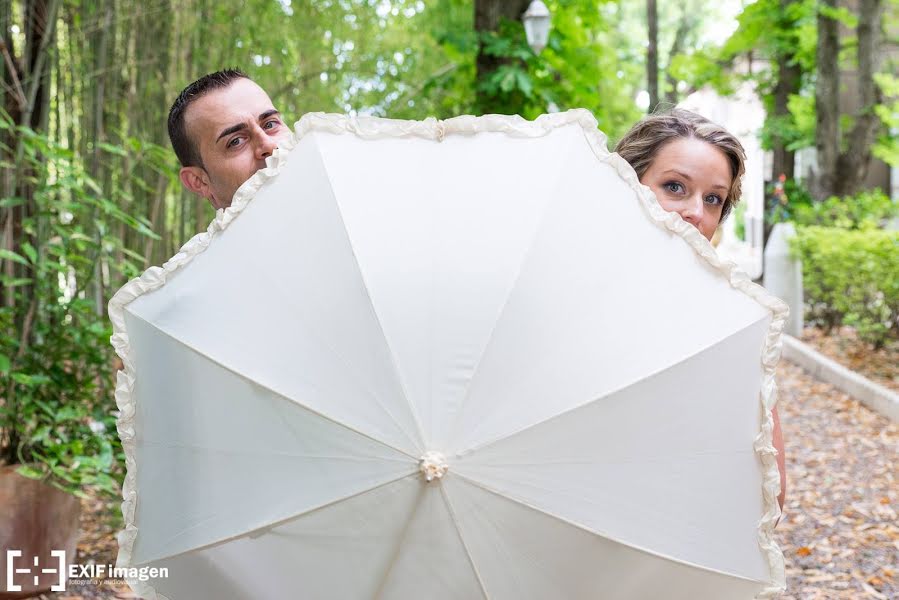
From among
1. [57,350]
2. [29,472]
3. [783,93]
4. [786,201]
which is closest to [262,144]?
[29,472]

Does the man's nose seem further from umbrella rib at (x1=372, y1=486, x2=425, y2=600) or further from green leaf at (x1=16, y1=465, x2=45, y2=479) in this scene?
green leaf at (x1=16, y1=465, x2=45, y2=479)

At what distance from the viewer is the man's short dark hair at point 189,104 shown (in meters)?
2.77

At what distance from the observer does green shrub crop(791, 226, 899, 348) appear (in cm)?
886

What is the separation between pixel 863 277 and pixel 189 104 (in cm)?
783

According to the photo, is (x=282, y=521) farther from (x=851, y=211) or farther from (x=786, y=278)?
(x=851, y=211)

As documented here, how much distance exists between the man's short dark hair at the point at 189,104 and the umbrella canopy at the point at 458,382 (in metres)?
1.09

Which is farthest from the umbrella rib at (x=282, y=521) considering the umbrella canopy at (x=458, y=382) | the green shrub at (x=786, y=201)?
the green shrub at (x=786, y=201)

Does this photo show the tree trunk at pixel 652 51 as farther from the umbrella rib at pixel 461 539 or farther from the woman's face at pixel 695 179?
the umbrella rib at pixel 461 539

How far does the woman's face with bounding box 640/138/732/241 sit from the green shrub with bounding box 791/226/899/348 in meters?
6.78

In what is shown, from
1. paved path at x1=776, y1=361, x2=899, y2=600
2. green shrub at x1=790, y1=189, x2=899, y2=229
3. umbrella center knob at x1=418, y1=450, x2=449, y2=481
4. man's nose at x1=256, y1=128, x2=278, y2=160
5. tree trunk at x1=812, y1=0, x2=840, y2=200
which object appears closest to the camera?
umbrella center knob at x1=418, y1=450, x2=449, y2=481

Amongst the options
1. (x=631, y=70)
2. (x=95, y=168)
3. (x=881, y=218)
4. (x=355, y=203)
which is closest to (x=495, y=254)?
(x=355, y=203)

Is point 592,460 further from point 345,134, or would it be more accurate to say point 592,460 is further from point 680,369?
point 345,134

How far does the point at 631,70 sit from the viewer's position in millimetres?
19656
